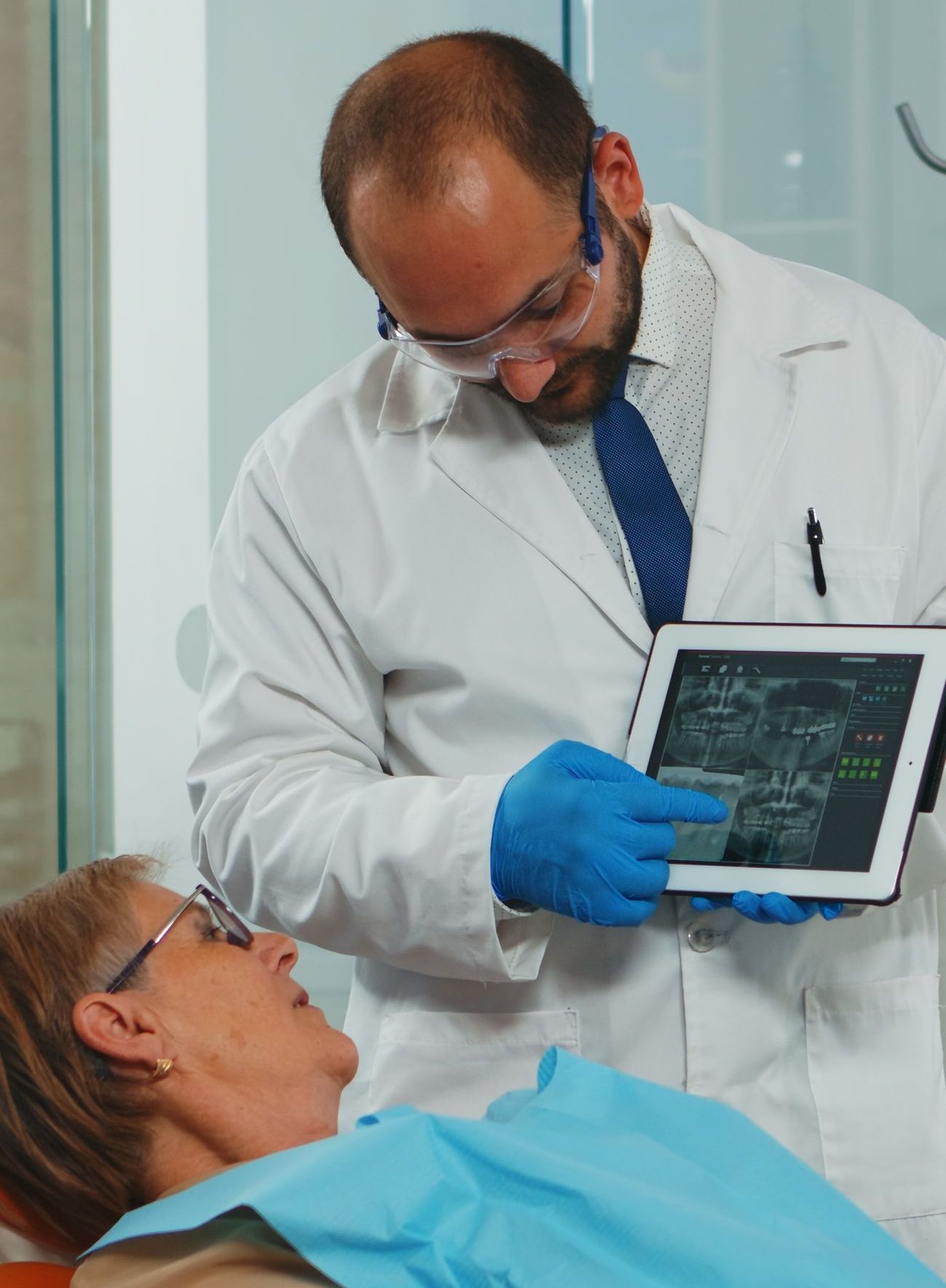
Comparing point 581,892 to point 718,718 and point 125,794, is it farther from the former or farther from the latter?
point 125,794

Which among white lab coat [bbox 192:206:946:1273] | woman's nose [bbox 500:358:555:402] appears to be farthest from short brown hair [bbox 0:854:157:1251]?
woman's nose [bbox 500:358:555:402]

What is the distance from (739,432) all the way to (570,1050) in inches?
23.6

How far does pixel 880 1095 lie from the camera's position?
1.31 metres

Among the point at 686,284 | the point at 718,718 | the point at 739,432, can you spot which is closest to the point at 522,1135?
the point at 718,718

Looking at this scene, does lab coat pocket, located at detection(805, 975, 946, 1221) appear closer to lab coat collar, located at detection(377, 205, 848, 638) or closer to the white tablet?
the white tablet

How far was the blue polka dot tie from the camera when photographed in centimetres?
137

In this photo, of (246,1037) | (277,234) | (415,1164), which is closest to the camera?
(415,1164)

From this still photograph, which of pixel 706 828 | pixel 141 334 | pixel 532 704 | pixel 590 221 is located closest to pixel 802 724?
pixel 706 828

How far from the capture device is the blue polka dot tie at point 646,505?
137 cm

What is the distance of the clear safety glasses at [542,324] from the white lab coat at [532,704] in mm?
143

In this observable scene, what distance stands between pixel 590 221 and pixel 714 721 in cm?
45

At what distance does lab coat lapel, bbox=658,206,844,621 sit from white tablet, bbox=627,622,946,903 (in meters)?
0.09

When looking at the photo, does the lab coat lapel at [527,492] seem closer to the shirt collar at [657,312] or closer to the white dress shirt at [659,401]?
the white dress shirt at [659,401]

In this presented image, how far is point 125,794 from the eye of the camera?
225 cm
